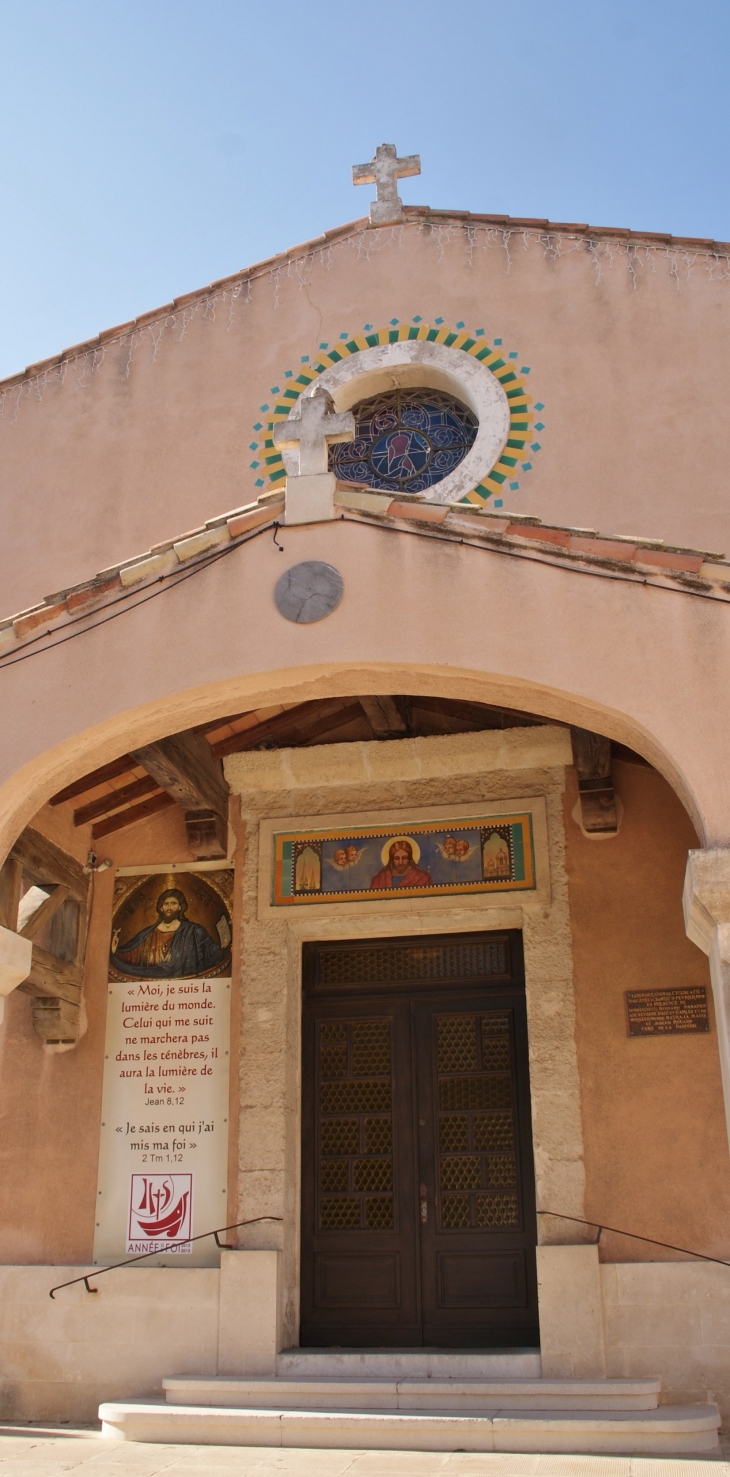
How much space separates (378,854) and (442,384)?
299cm

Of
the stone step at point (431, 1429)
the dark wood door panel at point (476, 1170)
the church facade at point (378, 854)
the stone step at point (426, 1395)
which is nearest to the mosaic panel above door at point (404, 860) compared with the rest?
the church facade at point (378, 854)

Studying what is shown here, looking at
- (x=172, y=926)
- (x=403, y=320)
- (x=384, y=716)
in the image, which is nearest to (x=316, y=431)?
(x=384, y=716)

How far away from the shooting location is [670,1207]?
6.32m

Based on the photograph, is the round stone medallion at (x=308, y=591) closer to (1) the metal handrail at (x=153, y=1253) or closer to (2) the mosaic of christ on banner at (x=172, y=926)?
(2) the mosaic of christ on banner at (x=172, y=926)

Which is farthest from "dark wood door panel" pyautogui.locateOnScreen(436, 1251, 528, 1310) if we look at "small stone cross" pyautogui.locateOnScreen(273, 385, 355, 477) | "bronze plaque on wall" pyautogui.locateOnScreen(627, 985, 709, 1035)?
"small stone cross" pyautogui.locateOnScreen(273, 385, 355, 477)

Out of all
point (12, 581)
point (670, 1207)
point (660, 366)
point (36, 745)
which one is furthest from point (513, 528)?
point (12, 581)

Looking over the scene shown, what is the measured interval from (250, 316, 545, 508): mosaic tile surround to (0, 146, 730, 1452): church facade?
3 cm

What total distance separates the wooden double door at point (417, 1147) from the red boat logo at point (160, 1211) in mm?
627

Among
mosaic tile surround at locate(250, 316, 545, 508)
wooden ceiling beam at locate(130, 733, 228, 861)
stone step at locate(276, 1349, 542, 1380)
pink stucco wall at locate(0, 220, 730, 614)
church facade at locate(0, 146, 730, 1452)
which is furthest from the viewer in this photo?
mosaic tile surround at locate(250, 316, 545, 508)

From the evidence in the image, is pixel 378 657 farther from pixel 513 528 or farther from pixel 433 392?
pixel 433 392

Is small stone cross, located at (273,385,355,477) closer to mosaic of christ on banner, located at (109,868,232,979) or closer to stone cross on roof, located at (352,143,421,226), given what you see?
mosaic of christ on banner, located at (109,868,232,979)

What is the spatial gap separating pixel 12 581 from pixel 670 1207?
5.24 metres

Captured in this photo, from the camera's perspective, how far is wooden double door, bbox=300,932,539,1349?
6.71m

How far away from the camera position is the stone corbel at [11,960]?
5512 mm
